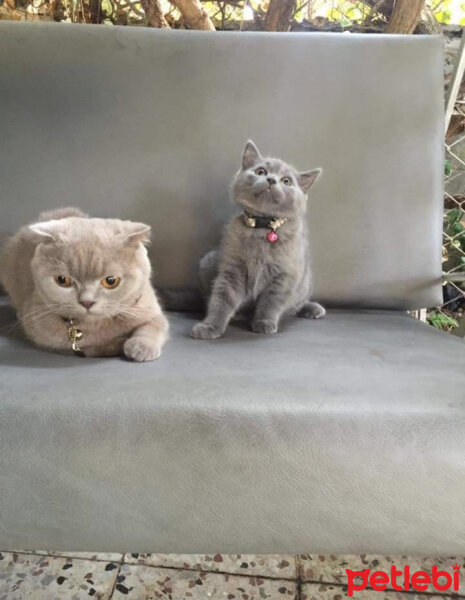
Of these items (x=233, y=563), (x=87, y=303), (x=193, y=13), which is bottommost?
(x=233, y=563)

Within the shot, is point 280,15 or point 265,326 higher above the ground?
point 280,15

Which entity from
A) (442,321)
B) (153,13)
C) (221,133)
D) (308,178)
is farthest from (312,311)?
(153,13)

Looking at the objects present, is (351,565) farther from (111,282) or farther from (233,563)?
(111,282)

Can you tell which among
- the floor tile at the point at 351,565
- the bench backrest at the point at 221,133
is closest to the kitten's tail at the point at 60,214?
the bench backrest at the point at 221,133

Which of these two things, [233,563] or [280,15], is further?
[280,15]

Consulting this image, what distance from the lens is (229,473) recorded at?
65 cm

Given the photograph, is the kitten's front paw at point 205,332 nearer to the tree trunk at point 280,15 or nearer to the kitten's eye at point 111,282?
the kitten's eye at point 111,282

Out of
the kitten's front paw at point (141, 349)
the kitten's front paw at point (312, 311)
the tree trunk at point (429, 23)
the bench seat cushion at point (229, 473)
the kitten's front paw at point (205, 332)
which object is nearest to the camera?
the bench seat cushion at point (229, 473)

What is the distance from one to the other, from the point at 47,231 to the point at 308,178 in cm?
67

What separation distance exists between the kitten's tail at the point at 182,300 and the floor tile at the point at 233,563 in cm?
61

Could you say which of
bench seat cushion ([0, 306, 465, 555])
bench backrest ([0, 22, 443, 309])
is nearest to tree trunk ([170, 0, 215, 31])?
bench backrest ([0, 22, 443, 309])

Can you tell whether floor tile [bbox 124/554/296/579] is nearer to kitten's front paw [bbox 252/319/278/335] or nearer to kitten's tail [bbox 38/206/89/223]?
kitten's front paw [bbox 252/319/278/335]

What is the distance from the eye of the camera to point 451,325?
5.85ft

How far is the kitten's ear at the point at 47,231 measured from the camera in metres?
0.86
